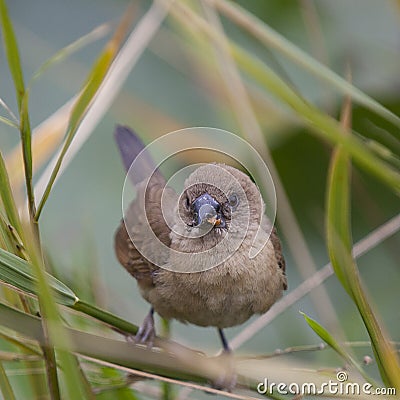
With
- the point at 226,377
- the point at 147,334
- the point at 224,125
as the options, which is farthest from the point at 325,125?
the point at 224,125

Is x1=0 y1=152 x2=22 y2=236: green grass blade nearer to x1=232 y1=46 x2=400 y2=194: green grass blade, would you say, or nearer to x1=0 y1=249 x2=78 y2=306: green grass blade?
x1=0 y1=249 x2=78 y2=306: green grass blade

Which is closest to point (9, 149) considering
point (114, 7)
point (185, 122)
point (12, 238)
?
point (185, 122)

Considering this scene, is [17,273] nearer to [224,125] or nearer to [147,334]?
[147,334]

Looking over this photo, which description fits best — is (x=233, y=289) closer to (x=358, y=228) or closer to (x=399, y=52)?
(x=358, y=228)

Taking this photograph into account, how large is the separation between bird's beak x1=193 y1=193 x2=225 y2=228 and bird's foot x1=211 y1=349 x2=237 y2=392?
23 cm

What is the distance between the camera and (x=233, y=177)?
1275 millimetres

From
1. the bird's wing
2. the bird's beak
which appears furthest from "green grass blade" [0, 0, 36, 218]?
the bird's wing

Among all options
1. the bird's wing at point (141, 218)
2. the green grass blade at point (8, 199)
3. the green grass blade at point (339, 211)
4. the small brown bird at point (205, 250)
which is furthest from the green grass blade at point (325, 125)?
the green grass blade at point (8, 199)

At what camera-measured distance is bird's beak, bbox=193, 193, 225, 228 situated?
1238 mm

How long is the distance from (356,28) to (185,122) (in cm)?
61

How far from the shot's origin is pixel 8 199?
1.06 meters

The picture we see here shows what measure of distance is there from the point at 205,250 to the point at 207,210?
0.12m

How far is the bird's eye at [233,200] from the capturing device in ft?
4.19

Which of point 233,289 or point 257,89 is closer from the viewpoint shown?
point 233,289
